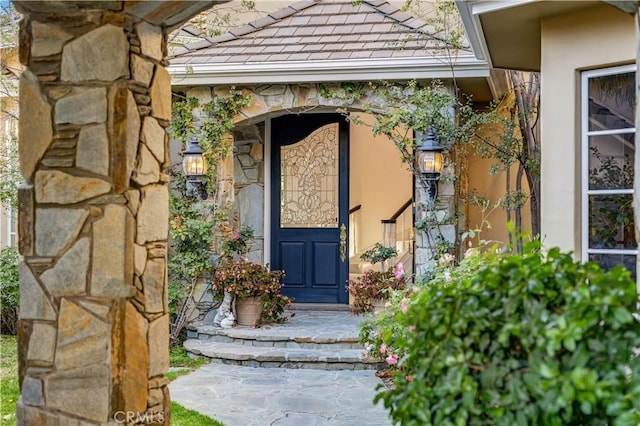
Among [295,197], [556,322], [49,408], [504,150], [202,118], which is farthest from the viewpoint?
[295,197]

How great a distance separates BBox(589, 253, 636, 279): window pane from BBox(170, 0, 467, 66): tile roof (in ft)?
11.6

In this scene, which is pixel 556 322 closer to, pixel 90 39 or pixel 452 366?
pixel 452 366

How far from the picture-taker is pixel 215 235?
304 inches

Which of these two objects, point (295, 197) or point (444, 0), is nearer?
point (444, 0)

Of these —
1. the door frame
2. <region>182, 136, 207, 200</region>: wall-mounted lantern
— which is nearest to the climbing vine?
<region>182, 136, 207, 200</region>: wall-mounted lantern

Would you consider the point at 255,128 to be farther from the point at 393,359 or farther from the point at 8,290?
the point at 393,359

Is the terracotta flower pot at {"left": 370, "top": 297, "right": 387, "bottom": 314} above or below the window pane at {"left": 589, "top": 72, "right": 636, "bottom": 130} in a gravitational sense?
below

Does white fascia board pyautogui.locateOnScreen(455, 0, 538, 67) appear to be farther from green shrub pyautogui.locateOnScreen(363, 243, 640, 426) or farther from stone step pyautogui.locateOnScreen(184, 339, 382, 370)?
stone step pyautogui.locateOnScreen(184, 339, 382, 370)

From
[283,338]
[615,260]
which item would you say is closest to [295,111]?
[283,338]

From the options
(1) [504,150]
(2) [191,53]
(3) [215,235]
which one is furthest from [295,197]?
(1) [504,150]

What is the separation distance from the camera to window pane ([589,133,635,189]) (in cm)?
405

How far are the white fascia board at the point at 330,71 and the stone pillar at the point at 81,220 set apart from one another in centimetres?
406

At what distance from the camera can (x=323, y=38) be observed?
779cm

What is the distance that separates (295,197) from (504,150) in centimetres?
296
